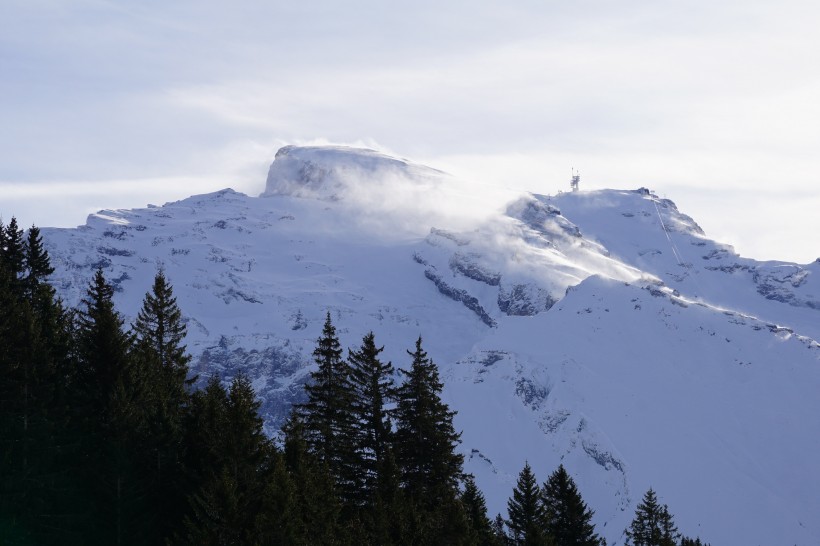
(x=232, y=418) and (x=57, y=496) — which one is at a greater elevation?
(x=232, y=418)

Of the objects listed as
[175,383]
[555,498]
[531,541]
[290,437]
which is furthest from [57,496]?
[555,498]

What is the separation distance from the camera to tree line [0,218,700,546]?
3628 cm

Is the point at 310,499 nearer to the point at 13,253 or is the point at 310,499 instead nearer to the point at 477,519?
the point at 477,519

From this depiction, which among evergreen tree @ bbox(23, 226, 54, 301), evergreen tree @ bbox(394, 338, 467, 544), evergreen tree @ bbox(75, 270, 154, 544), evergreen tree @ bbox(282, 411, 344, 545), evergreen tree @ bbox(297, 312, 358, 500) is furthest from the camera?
evergreen tree @ bbox(23, 226, 54, 301)

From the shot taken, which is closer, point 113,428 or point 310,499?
point 310,499

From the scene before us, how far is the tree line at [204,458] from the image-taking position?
1428 inches

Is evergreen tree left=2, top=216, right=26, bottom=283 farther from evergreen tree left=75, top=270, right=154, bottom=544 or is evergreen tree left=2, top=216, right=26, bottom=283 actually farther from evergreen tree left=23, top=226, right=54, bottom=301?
evergreen tree left=75, top=270, right=154, bottom=544

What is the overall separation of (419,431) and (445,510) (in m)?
5.30

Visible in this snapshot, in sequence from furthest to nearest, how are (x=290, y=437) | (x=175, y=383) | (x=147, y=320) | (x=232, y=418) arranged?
(x=147, y=320), (x=175, y=383), (x=290, y=437), (x=232, y=418)

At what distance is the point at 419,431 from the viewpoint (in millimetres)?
47344

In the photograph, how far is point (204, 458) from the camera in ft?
131

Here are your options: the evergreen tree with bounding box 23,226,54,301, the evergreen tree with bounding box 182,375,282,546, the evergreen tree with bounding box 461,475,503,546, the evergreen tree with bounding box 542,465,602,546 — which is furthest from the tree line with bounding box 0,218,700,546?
the evergreen tree with bounding box 23,226,54,301

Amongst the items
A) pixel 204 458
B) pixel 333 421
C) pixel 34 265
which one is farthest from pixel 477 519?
pixel 34 265

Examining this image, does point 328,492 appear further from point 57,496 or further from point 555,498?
point 555,498
